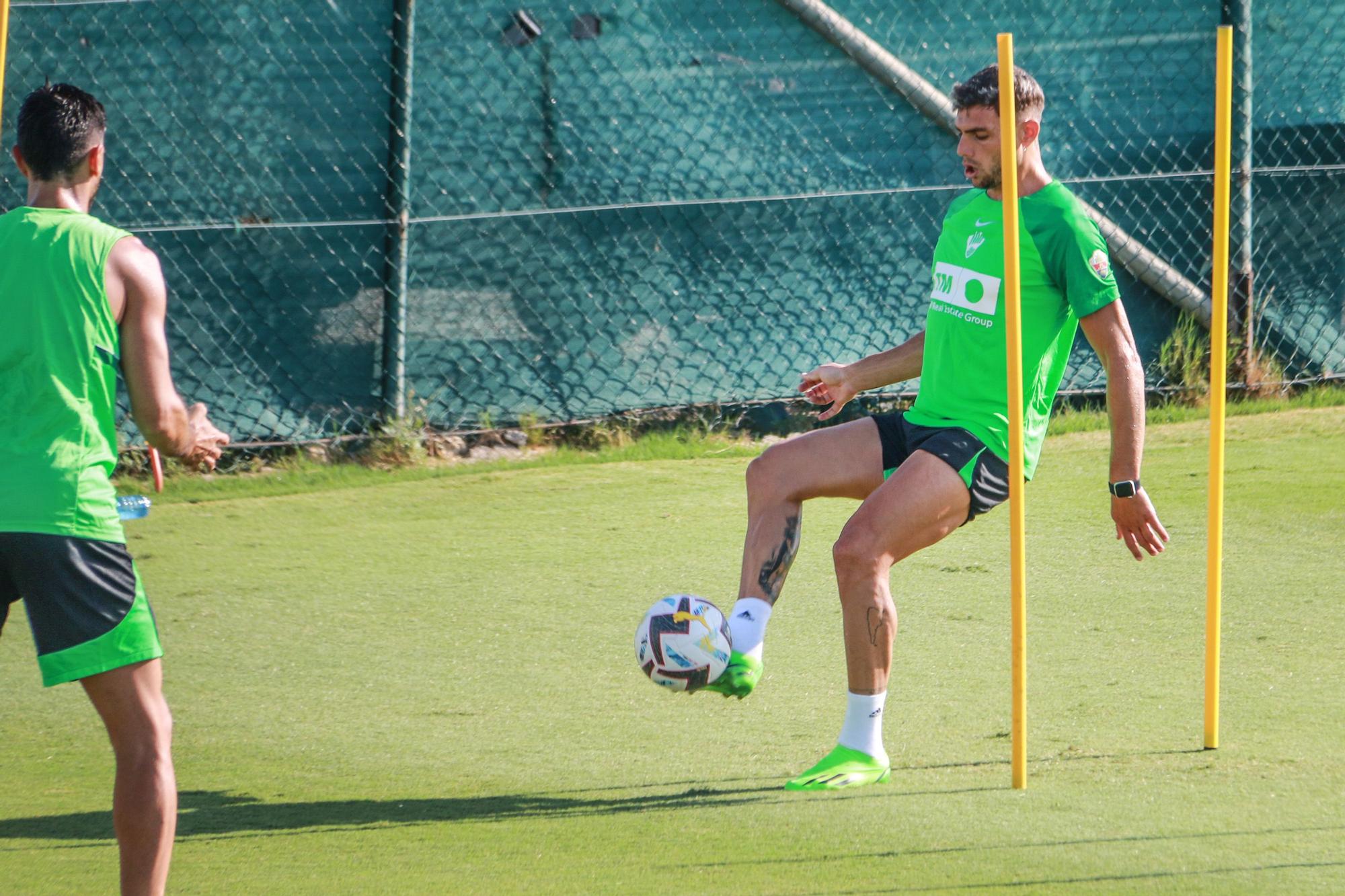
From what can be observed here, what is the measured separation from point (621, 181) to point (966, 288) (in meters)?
3.91

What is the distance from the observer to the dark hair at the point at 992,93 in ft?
13.4

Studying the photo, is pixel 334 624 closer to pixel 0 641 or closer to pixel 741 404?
pixel 0 641

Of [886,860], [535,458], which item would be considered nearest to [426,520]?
[535,458]

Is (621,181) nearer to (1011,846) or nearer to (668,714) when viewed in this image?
(668,714)

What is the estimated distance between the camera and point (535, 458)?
795 cm

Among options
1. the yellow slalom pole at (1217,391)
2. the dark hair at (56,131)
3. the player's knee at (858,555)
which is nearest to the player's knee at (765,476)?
the player's knee at (858,555)

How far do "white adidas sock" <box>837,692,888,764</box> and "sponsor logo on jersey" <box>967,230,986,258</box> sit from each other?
4.19 feet

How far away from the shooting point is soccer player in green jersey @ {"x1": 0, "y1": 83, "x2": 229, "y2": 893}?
9.55 ft

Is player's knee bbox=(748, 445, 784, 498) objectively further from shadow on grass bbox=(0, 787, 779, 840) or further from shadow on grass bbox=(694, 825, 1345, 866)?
shadow on grass bbox=(694, 825, 1345, 866)

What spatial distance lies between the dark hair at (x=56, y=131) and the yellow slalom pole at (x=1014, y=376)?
76.1 inches

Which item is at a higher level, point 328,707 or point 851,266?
point 851,266

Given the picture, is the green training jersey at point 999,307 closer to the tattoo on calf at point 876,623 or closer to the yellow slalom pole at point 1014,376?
the yellow slalom pole at point 1014,376

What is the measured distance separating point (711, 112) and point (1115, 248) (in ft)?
7.47

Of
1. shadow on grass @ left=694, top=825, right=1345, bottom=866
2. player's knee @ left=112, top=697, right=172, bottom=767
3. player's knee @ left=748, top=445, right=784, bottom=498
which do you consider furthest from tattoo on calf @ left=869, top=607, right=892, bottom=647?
player's knee @ left=112, top=697, right=172, bottom=767
